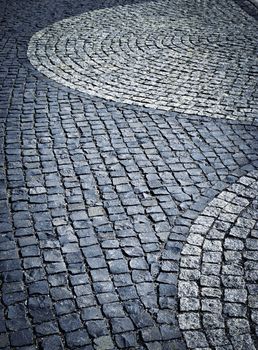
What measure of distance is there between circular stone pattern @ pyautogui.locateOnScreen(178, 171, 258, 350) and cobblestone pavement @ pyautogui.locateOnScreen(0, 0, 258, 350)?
13 mm

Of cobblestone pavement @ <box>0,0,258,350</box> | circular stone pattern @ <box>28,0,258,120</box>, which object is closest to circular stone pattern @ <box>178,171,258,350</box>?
cobblestone pavement @ <box>0,0,258,350</box>

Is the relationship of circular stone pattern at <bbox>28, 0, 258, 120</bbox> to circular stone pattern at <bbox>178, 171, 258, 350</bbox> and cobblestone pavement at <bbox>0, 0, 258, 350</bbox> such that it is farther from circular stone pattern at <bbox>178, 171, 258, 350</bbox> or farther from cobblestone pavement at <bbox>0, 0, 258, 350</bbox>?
circular stone pattern at <bbox>178, 171, 258, 350</bbox>

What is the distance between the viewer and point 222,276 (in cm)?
399

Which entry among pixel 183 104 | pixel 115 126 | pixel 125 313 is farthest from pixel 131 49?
pixel 125 313

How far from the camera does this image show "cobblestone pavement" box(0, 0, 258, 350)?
11.9ft

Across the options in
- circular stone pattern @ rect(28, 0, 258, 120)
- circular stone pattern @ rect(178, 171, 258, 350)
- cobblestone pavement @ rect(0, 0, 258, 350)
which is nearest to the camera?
circular stone pattern @ rect(178, 171, 258, 350)

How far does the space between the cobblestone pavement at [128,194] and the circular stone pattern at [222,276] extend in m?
0.01

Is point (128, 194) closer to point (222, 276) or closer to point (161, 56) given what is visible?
point (222, 276)

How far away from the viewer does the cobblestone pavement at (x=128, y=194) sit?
11.9 ft

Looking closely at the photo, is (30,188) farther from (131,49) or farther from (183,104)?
(131,49)

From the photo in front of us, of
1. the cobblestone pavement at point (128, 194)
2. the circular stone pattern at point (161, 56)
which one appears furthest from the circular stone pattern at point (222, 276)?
the circular stone pattern at point (161, 56)

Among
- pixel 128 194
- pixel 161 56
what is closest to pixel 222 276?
pixel 128 194

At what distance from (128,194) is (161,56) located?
4.54m

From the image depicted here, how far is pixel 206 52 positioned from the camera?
906 centimetres
